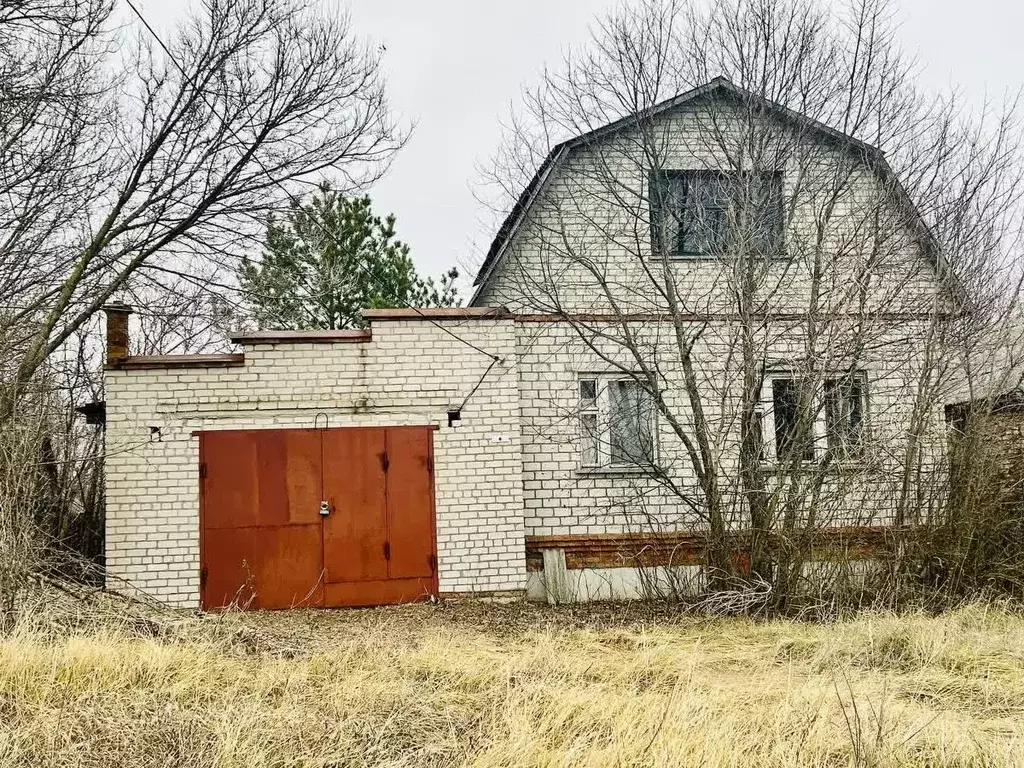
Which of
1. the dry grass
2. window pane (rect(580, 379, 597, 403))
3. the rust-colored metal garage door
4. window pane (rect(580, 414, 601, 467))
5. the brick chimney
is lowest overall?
the dry grass

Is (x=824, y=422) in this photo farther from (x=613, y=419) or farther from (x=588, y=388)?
(x=588, y=388)

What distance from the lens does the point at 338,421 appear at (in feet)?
30.6

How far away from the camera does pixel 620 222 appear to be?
10797mm

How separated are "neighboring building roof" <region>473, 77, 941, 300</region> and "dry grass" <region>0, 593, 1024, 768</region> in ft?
13.5

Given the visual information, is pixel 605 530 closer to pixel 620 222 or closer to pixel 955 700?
pixel 620 222

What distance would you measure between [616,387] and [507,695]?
577cm

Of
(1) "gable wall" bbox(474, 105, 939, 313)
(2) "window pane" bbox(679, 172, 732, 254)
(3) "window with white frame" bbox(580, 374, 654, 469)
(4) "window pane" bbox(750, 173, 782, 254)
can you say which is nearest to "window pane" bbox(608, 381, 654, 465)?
(3) "window with white frame" bbox(580, 374, 654, 469)

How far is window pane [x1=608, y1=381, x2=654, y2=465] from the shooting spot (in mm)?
10312

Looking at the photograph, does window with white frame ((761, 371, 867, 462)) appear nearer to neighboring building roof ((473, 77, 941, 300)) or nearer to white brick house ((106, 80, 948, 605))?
white brick house ((106, 80, 948, 605))

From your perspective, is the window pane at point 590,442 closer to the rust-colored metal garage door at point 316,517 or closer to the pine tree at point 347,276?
the rust-colored metal garage door at point 316,517

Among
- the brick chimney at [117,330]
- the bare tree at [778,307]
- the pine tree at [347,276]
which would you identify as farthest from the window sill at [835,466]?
the pine tree at [347,276]

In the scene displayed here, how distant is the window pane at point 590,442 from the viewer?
10320 mm

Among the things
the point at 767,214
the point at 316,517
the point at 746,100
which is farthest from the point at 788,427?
the point at 316,517

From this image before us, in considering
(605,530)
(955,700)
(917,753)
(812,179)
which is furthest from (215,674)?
(812,179)
